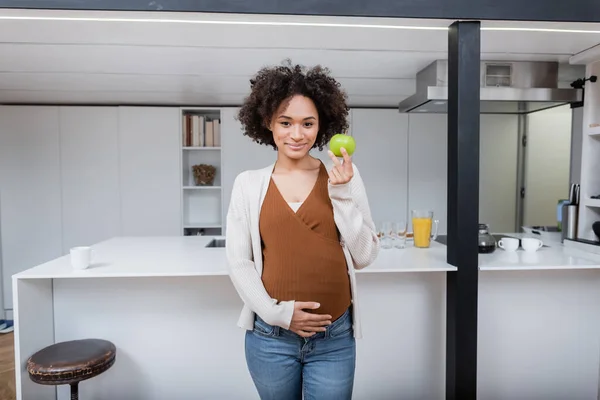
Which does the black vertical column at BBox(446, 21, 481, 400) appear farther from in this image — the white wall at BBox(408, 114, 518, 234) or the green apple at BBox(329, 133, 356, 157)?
the white wall at BBox(408, 114, 518, 234)

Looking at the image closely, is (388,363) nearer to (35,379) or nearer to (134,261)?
(134,261)

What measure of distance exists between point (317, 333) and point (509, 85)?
2097mm

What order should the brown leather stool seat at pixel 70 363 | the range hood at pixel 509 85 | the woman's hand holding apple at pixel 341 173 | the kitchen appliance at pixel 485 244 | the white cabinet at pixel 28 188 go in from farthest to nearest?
the white cabinet at pixel 28 188 < the range hood at pixel 509 85 < the kitchen appliance at pixel 485 244 < the brown leather stool seat at pixel 70 363 < the woman's hand holding apple at pixel 341 173

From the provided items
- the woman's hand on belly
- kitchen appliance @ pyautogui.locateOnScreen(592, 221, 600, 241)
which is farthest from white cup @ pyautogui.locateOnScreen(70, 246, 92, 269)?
kitchen appliance @ pyautogui.locateOnScreen(592, 221, 600, 241)

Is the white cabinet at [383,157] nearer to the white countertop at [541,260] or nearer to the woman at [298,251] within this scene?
the white countertop at [541,260]

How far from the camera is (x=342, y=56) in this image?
238 centimetres

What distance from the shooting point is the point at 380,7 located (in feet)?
5.25

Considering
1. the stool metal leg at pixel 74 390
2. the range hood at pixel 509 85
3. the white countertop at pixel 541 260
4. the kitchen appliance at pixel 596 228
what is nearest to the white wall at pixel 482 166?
the range hood at pixel 509 85

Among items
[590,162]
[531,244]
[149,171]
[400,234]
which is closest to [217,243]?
[400,234]

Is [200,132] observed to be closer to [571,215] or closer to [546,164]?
[571,215]

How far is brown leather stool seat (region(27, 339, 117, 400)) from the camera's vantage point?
60.3 inches

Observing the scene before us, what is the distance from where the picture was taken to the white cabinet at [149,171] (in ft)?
12.7

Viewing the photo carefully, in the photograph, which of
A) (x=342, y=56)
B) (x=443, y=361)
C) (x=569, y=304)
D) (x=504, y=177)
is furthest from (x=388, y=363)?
(x=504, y=177)

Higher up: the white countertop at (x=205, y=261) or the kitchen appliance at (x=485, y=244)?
the kitchen appliance at (x=485, y=244)
